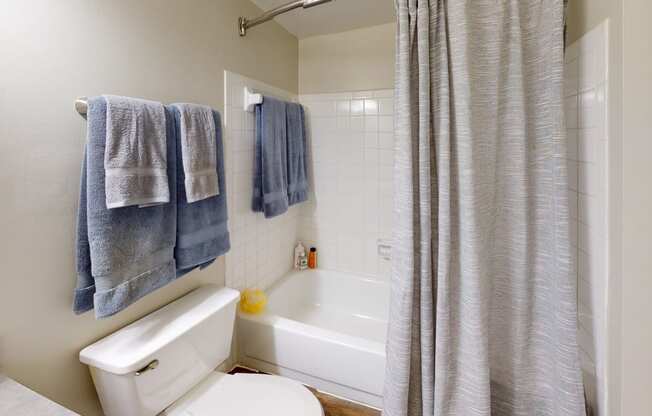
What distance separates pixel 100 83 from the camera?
1.10 meters

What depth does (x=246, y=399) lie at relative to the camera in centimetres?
120

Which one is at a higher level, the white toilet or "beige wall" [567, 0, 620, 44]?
"beige wall" [567, 0, 620, 44]

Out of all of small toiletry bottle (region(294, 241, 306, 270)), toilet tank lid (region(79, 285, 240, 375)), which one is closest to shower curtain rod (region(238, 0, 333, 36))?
toilet tank lid (region(79, 285, 240, 375))

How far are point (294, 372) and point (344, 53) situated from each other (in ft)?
6.91

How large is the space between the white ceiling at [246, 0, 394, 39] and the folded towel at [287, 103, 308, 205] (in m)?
0.54

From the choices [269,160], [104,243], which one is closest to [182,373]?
[104,243]

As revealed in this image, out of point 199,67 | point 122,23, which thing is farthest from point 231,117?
point 122,23

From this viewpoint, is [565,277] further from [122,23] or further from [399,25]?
[122,23]

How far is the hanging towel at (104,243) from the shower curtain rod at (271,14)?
97cm

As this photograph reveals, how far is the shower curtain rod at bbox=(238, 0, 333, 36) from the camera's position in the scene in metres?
1.46

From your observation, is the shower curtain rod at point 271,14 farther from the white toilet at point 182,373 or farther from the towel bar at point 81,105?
the white toilet at point 182,373

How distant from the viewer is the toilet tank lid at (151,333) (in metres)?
1.01

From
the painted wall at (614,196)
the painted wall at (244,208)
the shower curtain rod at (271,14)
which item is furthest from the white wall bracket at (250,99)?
the painted wall at (614,196)

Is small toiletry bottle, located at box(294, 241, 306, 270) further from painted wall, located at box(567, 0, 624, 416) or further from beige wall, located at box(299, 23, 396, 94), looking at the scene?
painted wall, located at box(567, 0, 624, 416)
